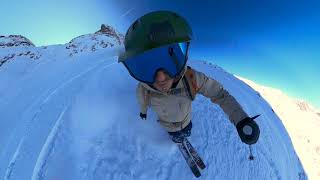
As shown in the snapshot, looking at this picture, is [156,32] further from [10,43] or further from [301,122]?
[301,122]

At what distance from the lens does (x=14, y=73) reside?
5.27m

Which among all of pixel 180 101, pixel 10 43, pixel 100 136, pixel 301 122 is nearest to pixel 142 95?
pixel 180 101

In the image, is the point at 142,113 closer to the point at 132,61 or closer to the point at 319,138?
the point at 132,61

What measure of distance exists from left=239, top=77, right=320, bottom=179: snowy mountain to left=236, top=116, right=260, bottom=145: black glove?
3417mm

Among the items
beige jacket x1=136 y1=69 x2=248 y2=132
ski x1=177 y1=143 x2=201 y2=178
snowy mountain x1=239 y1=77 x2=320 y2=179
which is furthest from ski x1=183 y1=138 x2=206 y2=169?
snowy mountain x1=239 y1=77 x2=320 y2=179

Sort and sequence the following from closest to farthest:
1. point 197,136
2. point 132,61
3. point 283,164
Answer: point 132,61, point 197,136, point 283,164

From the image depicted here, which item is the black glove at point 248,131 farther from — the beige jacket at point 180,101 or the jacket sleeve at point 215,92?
the jacket sleeve at point 215,92

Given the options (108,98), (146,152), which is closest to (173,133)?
(146,152)

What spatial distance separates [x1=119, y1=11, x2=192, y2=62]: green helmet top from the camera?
2701mm

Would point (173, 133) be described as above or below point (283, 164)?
above

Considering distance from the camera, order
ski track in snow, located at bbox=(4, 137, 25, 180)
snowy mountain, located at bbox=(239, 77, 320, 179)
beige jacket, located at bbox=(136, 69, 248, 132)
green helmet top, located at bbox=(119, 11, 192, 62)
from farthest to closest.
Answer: snowy mountain, located at bbox=(239, 77, 320, 179) < ski track in snow, located at bbox=(4, 137, 25, 180) < beige jacket, located at bbox=(136, 69, 248, 132) < green helmet top, located at bbox=(119, 11, 192, 62)

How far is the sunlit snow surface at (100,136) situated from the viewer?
12.0ft

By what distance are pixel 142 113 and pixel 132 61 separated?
949 mm

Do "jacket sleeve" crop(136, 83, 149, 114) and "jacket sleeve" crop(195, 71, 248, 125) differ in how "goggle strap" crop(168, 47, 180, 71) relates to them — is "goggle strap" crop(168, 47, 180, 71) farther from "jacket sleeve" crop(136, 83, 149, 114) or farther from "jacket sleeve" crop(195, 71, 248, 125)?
"jacket sleeve" crop(136, 83, 149, 114)
